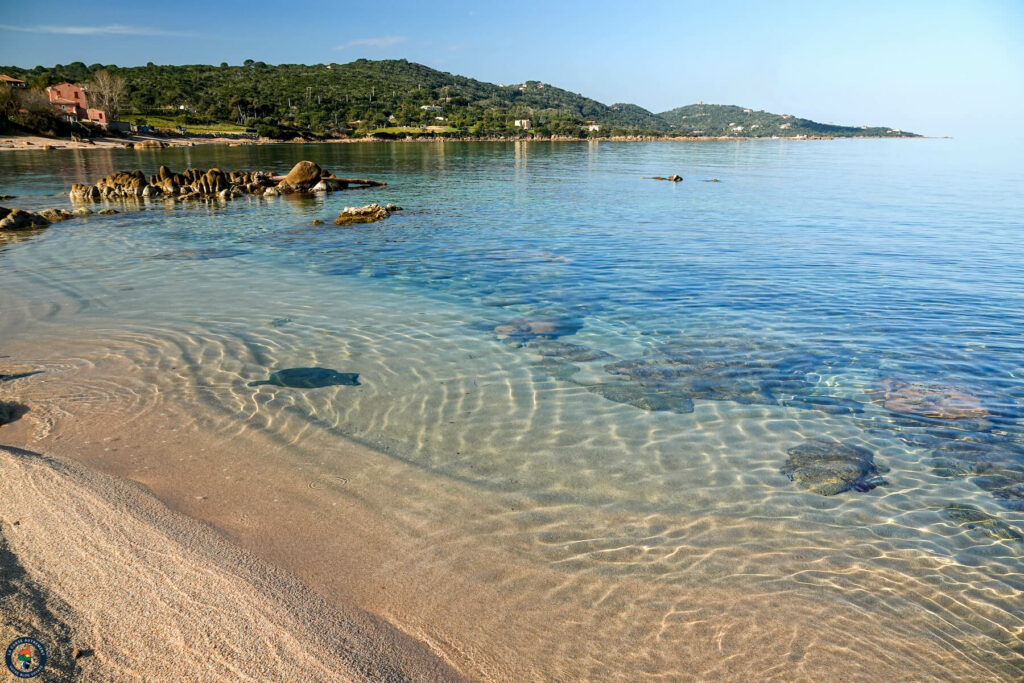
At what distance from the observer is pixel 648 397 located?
8000mm

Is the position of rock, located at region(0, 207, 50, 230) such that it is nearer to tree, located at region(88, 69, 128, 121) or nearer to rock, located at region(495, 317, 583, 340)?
rock, located at region(495, 317, 583, 340)

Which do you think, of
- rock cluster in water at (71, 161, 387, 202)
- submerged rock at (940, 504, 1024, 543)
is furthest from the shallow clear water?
rock cluster in water at (71, 161, 387, 202)

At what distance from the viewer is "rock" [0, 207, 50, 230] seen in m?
21.6

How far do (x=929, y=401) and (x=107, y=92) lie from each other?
13861 centimetres

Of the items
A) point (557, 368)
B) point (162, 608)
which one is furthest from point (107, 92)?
point (162, 608)

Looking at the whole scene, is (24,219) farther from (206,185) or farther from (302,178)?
(302,178)

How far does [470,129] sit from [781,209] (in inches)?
6533

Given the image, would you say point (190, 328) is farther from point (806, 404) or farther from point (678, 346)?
point (806, 404)

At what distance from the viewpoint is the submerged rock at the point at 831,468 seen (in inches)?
238

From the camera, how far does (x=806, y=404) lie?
786 centimetres

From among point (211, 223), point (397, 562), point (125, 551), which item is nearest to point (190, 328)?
point (125, 551)

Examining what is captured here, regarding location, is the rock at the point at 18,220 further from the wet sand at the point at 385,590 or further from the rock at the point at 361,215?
the wet sand at the point at 385,590

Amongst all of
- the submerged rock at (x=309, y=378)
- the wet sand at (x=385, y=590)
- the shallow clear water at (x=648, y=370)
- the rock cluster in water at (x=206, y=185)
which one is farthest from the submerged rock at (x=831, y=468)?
the rock cluster in water at (x=206, y=185)

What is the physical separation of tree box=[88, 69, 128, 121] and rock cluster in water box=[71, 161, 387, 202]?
3707 inches
